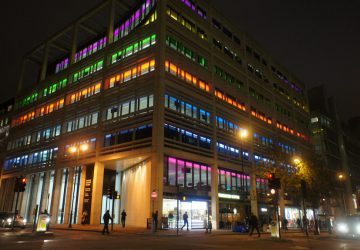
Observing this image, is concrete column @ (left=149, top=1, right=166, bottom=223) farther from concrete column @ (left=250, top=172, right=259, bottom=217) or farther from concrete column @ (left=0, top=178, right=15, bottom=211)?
concrete column @ (left=0, top=178, right=15, bottom=211)

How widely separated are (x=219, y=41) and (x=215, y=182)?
2213 cm

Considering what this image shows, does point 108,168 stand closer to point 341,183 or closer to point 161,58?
point 161,58

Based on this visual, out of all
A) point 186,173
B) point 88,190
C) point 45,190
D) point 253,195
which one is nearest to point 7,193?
point 45,190

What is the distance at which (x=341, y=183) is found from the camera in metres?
83.9

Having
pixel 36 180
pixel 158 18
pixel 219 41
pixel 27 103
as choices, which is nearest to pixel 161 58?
pixel 158 18

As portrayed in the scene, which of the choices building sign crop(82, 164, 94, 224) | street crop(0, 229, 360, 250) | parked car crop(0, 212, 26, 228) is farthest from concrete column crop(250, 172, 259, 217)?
parked car crop(0, 212, 26, 228)

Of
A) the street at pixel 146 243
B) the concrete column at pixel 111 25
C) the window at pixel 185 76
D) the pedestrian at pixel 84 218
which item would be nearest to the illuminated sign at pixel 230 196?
the window at pixel 185 76

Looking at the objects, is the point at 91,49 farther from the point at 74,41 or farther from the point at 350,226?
the point at 350,226

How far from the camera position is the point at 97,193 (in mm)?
39812

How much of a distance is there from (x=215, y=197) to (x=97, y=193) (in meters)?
14.9

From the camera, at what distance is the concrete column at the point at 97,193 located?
3906 centimetres

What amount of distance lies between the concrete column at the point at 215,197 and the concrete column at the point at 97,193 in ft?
46.8

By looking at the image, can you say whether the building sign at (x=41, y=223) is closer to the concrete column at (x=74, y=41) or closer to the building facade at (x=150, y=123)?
the building facade at (x=150, y=123)

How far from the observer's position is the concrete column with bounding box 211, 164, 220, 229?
38781mm
